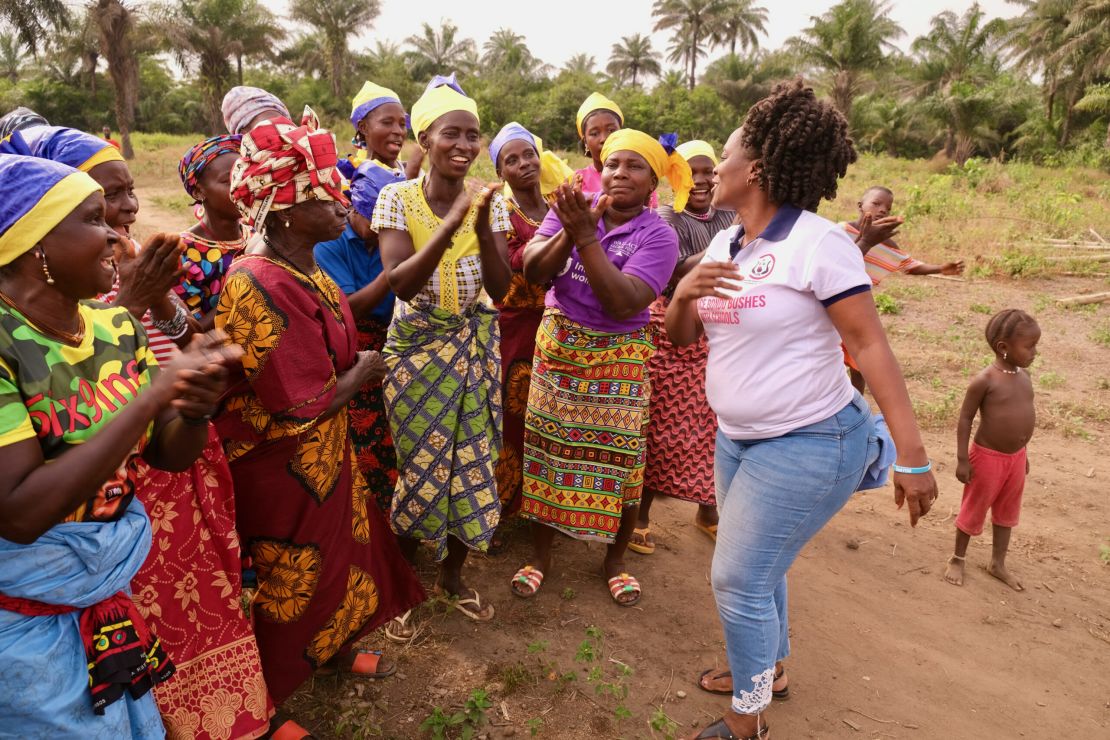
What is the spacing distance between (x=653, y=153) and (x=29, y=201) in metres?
2.37

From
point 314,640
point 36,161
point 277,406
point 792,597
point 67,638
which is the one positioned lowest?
point 792,597

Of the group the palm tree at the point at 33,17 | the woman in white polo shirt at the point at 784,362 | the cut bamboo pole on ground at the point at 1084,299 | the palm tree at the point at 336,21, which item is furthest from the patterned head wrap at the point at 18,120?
the palm tree at the point at 336,21

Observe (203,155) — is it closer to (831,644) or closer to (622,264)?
(622,264)

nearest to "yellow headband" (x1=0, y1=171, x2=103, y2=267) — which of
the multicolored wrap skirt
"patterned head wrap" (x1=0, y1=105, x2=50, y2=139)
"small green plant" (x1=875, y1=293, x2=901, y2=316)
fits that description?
the multicolored wrap skirt

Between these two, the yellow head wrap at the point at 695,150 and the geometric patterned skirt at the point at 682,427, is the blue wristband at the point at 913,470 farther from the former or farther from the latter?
the yellow head wrap at the point at 695,150

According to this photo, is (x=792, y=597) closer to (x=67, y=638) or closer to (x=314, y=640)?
(x=314, y=640)

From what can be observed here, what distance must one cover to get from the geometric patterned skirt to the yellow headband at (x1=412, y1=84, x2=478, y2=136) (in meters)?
1.59

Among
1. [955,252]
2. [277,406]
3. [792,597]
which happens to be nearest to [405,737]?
[277,406]

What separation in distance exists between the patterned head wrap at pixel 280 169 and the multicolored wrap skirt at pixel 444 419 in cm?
84

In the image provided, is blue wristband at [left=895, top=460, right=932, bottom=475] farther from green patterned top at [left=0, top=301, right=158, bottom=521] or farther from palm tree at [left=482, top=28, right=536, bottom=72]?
palm tree at [left=482, top=28, right=536, bottom=72]

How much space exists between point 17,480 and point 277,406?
841 mm

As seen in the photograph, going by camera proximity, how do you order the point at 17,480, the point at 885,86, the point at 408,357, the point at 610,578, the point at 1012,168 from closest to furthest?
the point at 17,480, the point at 408,357, the point at 610,578, the point at 1012,168, the point at 885,86

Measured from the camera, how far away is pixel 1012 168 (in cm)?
2145

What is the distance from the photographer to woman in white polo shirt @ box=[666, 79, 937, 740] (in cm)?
221
